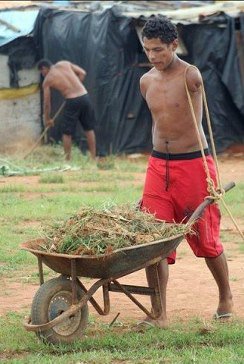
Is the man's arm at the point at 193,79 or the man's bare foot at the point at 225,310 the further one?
the man's bare foot at the point at 225,310

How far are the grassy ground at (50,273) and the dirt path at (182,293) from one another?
0.71 feet

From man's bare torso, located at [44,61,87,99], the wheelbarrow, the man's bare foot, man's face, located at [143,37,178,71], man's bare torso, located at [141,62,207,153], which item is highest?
man's face, located at [143,37,178,71]

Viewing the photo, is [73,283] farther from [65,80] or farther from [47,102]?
[47,102]

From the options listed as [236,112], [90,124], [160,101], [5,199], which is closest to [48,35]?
[90,124]

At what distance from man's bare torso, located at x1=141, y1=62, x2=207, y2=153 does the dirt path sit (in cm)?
119

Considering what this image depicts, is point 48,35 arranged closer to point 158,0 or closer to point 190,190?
point 158,0

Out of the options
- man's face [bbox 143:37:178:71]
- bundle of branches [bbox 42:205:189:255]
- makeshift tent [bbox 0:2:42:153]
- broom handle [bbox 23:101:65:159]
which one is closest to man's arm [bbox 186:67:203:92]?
man's face [bbox 143:37:178:71]

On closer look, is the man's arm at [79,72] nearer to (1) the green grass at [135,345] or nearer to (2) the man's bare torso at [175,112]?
(2) the man's bare torso at [175,112]

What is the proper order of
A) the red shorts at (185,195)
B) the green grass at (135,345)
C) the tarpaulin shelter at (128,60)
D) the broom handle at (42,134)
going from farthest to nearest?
the tarpaulin shelter at (128,60) → the broom handle at (42,134) → the red shorts at (185,195) → the green grass at (135,345)

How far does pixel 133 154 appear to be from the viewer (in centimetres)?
1811

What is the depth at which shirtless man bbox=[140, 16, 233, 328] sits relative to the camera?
6414 mm

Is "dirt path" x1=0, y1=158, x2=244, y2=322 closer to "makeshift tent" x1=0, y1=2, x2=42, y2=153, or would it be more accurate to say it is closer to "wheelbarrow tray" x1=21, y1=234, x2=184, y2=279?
"wheelbarrow tray" x1=21, y1=234, x2=184, y2=279

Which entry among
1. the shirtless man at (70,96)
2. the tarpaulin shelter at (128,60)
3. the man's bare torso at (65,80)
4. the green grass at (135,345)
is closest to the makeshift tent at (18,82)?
the tarpaulin shelter at (128,60)

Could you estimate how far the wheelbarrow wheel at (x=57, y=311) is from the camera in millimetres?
5855
